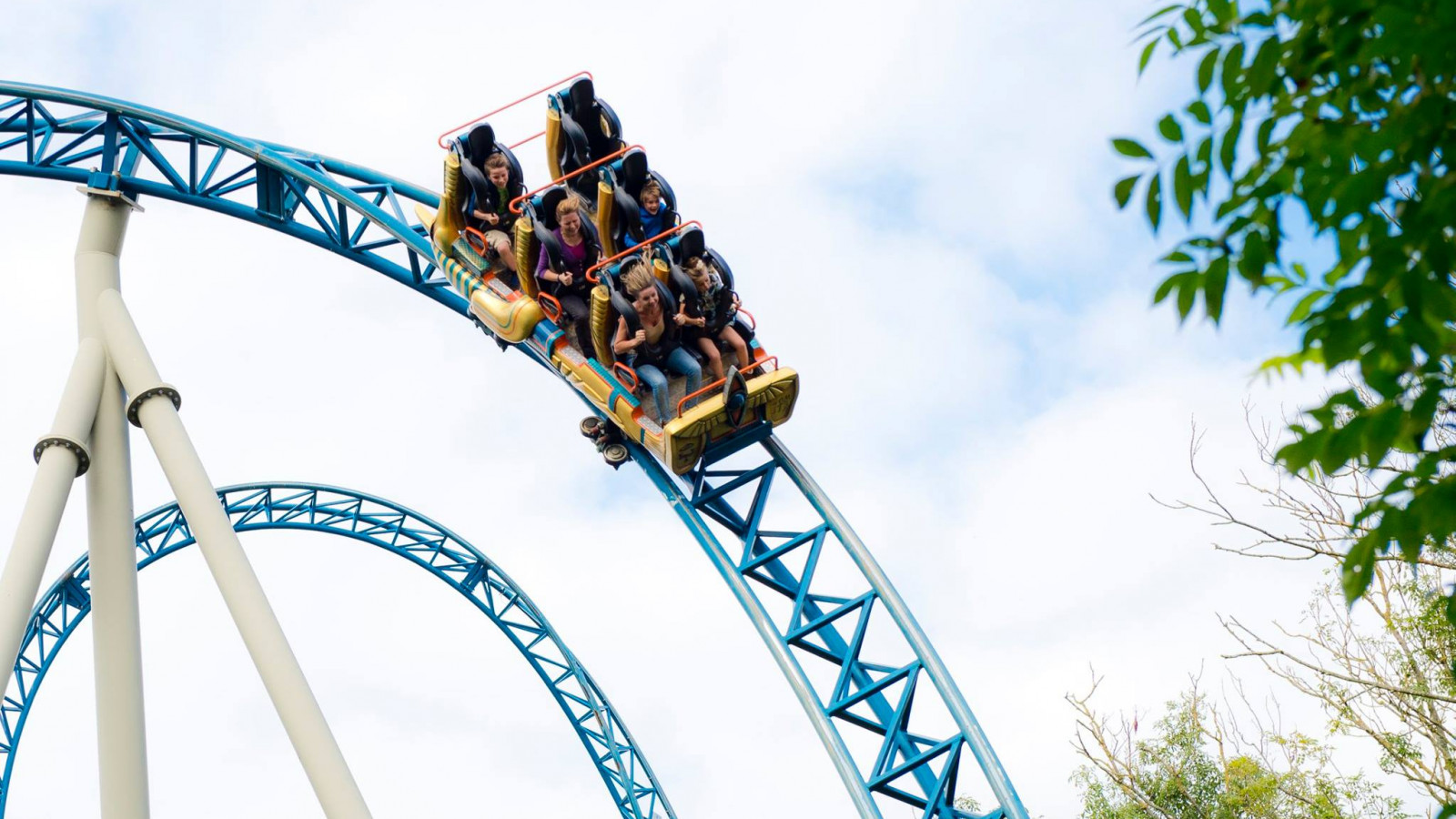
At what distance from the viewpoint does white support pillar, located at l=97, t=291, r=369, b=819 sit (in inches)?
222

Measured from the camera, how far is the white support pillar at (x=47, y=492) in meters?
6.05

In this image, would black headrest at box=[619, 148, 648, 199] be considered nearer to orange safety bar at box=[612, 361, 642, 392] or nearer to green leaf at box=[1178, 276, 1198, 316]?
orange safety bar at box=[612, 361, 642, 392]

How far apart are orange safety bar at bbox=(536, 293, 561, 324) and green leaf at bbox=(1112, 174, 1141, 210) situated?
5360 millimetres

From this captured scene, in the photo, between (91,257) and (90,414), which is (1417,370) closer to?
(90,414)

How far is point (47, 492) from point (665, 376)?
2870 mm

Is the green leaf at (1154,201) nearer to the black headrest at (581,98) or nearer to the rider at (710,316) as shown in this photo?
the rider at (710,316)

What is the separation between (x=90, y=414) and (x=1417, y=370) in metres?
6.36

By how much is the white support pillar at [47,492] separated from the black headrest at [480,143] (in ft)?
6.92

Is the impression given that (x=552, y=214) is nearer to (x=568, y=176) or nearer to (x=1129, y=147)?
(x=568, y=176)

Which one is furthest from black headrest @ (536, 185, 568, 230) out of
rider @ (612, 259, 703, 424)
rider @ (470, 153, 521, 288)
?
rider @ (612, 259, 703, 424)

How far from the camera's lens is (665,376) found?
7090 mm

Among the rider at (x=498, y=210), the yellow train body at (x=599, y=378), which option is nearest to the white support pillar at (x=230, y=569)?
the yellow train body at (x=599, y=378)

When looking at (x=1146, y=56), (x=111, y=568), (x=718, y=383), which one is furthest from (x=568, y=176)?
(x=1146, y=56)

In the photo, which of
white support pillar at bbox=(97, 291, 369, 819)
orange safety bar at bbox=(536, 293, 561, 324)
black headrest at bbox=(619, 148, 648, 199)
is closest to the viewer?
white support pillar at bbox=(97, 291, 369, 819)
